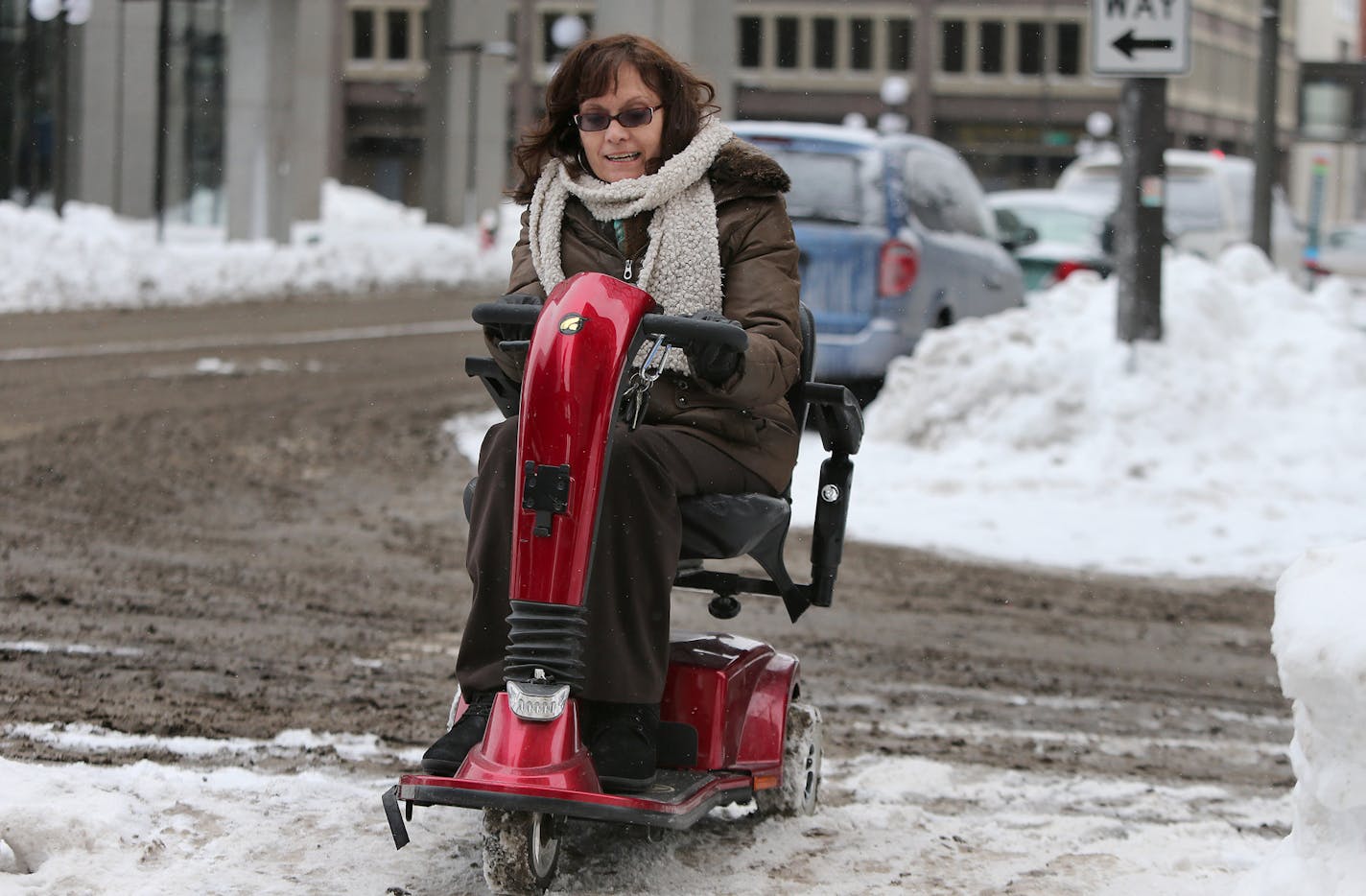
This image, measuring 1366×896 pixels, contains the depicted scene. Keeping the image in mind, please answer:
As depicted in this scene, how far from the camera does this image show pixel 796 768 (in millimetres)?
4223

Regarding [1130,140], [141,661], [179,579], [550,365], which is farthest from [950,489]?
[550,365]

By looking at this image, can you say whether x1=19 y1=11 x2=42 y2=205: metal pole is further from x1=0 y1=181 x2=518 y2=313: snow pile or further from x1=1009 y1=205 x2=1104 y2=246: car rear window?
x1=1009 y1=205 x2=1104 y2=246: car rear window

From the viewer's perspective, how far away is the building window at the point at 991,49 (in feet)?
259

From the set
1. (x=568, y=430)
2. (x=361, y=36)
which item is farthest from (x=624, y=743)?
(x=361, y=36)

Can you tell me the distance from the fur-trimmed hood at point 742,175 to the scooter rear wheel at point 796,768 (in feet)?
3.42

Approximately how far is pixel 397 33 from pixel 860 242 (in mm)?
71734

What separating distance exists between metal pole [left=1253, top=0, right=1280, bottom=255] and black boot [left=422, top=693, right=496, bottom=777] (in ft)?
53.1

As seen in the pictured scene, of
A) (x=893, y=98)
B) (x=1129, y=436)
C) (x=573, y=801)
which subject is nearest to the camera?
(x=573, y=801)

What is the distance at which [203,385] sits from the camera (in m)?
13.5

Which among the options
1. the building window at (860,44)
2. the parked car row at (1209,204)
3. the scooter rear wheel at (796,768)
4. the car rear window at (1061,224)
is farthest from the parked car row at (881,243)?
the building window at (860,44)

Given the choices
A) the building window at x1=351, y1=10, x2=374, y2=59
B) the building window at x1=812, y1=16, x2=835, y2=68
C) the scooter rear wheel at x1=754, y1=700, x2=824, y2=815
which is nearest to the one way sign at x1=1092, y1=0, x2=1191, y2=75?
the scooter rear wheel at x1=754, y1=700, x2=824, y2=815

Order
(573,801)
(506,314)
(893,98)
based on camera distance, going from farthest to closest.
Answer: (893,98), (506,314), (573,801)

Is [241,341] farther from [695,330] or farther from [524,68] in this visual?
[524,68]

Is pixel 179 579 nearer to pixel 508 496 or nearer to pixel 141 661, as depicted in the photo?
pixel 141 661
